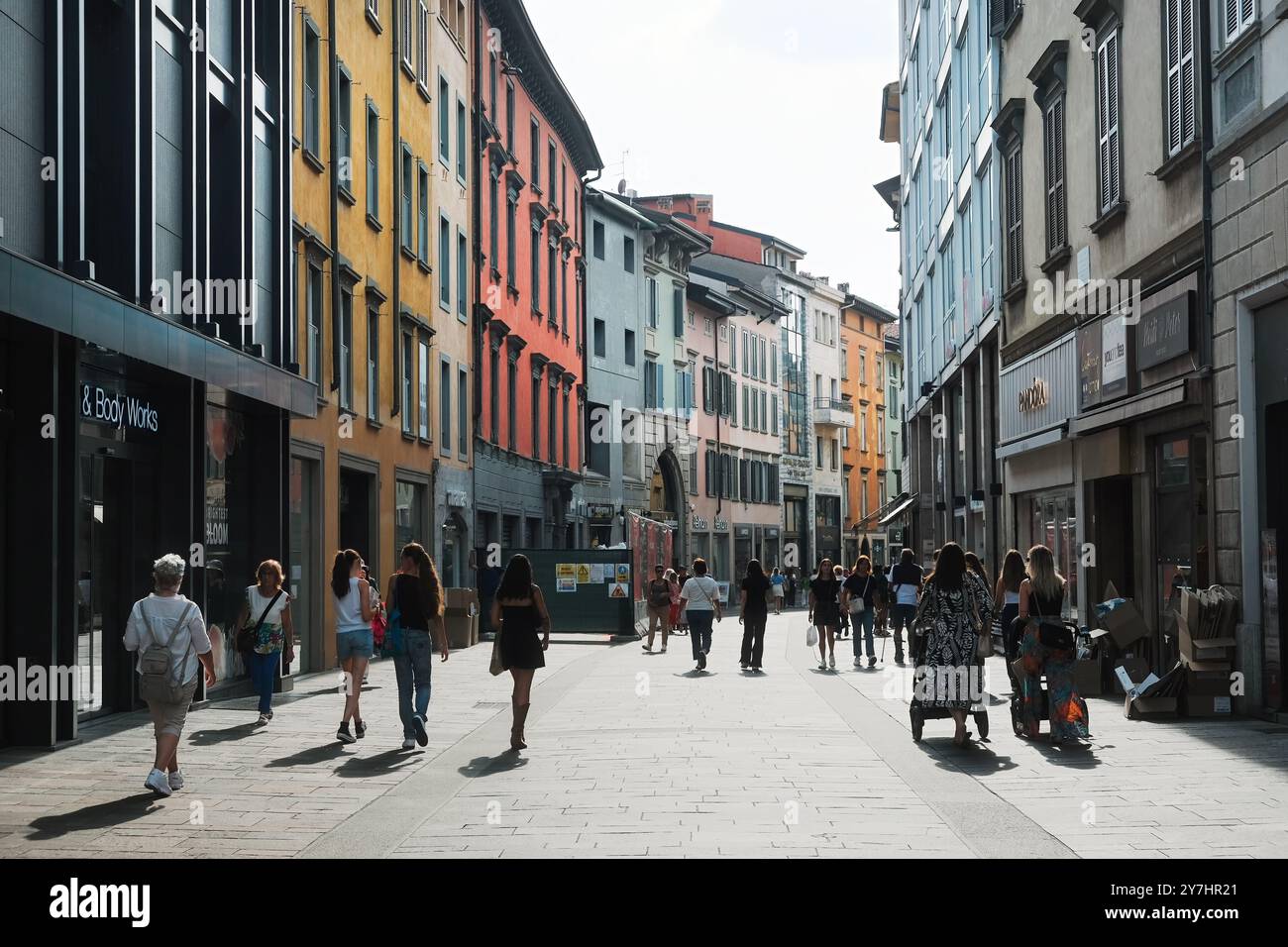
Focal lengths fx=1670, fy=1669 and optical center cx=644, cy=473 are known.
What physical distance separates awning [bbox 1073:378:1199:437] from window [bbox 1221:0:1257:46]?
134 inches

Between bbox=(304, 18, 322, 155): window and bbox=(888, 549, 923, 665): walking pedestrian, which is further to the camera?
bbox=(888, 549, 923, 665): walking pedestrian

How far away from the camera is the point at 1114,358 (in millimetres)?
20188

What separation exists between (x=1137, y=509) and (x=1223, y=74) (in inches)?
229

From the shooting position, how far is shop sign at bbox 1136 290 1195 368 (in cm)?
1697

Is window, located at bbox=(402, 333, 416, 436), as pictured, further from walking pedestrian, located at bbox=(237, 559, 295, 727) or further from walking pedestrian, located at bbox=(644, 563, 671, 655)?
walking pedestrian, located at bbox=(237, 559, 295, 727)

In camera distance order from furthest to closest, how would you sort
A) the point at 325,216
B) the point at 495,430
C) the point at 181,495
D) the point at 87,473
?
the point at 495,430 < the point at 325,216 < the point at 181,495 < the point at 87,473

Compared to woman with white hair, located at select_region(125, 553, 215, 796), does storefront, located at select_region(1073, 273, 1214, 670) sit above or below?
above

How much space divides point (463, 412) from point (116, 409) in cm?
2110

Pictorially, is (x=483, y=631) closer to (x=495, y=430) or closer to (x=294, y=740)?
(x=495, y=430)

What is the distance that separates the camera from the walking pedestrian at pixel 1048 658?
14000mm

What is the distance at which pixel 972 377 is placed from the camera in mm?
33312

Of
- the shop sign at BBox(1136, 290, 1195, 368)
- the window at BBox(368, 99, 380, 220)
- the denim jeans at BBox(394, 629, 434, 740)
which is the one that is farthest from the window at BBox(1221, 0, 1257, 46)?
the window at BBox(368, 99, 380, 220)

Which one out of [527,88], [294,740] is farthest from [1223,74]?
[527,88]

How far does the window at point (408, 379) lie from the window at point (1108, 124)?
14307mm
